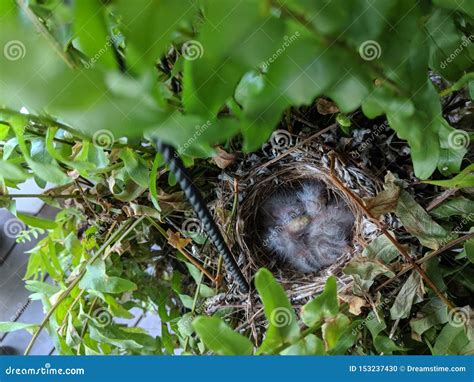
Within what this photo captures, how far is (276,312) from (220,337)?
1.9 inches

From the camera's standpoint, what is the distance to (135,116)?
0.32 m

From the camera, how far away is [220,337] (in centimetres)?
41

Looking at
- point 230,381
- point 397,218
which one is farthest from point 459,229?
point 230,381

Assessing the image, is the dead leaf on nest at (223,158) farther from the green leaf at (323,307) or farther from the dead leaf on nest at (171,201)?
the green leaf at (323,307)

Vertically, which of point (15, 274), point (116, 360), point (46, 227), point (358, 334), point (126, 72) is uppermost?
point (15, 274)

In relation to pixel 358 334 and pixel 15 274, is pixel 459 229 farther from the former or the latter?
pixel 15 274

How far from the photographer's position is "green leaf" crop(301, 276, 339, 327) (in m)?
0.44

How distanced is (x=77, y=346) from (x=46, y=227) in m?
0.17

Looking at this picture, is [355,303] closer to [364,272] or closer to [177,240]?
[364,272]

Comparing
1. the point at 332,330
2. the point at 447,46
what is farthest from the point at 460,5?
the point at 332,330

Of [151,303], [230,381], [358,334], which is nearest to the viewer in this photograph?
[230,381]

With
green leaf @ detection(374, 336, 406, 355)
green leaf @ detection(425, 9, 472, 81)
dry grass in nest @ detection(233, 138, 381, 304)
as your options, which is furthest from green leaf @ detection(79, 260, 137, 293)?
green leaf @ detection(425, 9, 472, 81)

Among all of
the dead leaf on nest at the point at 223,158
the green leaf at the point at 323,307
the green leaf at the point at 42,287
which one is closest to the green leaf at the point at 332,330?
the green leaf at the point at 323,307

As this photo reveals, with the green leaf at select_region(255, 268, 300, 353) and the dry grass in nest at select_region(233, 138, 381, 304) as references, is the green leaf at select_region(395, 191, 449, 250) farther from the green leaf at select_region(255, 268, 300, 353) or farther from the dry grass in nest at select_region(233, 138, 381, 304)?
the green leaf at select_region(255, 268, 300, 353)
